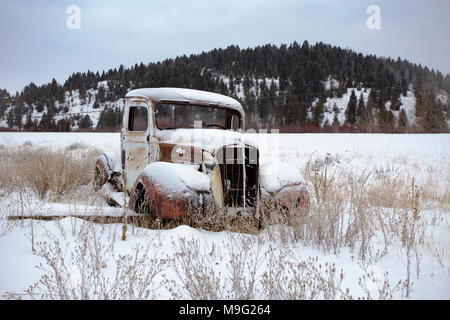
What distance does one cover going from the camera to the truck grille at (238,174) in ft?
12.0

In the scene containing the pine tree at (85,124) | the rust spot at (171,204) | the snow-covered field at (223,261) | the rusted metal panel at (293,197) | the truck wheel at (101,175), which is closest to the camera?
the snow-covered field at (223,261)

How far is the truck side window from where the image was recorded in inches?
184

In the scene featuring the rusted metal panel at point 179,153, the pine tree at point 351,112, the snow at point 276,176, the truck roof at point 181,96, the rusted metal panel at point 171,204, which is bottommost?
the rusted metal panel at point 171,204

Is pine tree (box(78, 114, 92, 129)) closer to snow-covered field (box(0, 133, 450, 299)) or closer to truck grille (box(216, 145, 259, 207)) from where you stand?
snow-covered field (box(0, 133, 450, 299))

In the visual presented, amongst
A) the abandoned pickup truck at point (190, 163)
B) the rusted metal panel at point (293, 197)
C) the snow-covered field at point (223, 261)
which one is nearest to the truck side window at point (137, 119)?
the abandoned pickup truck at point (190, 163)

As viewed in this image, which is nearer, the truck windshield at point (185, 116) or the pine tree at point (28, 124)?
the truck windshield at point (185, 116)

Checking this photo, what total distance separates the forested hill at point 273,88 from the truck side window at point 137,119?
62.0 feet

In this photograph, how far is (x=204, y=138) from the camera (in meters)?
3.95

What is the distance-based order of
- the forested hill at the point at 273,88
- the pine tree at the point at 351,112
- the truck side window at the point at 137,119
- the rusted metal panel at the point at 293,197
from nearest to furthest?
the rusted metal panel at the point at 293,197, the truck side window at the point at 137,119, the forested hill at the point at 273,88, the pine tree at the point at 351,112

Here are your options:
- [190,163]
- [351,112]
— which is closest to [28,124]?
[190,163]

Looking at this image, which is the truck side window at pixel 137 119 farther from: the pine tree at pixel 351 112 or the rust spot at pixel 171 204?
the pine tree at pixel 351 112

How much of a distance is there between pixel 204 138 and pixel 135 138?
150 centimetres

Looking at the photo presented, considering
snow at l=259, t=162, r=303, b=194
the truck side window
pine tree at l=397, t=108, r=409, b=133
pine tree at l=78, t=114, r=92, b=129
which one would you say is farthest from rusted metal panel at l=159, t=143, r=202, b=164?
pine tree at l=78, t=114, r=92, b=129
